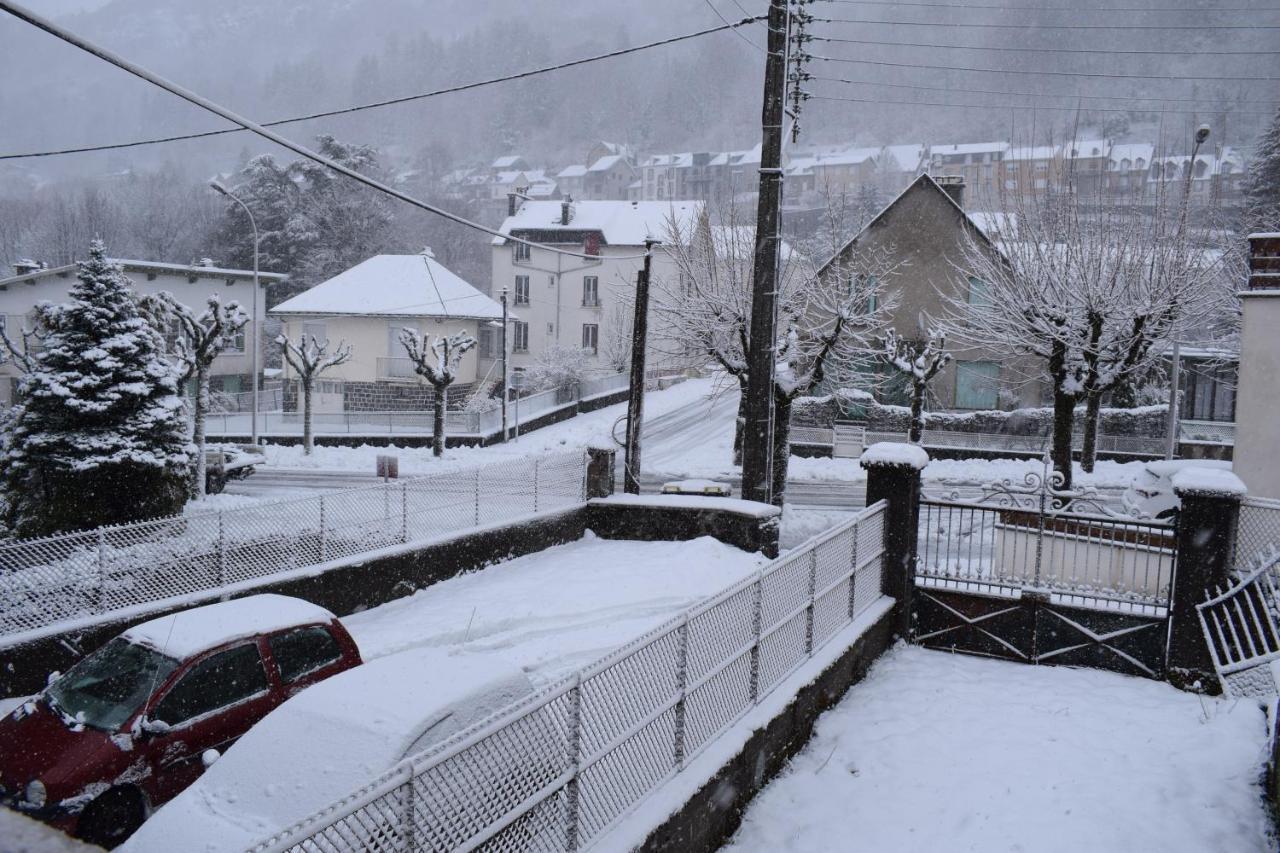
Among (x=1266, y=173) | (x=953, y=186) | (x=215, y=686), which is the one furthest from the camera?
(x=1266, y=173)

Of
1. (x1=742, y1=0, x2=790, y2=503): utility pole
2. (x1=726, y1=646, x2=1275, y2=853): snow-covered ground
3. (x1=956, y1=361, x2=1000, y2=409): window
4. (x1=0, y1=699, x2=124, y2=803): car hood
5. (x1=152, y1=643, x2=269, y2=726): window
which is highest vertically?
(x1=742, y1=0, x2=790, y2=503): utility pole

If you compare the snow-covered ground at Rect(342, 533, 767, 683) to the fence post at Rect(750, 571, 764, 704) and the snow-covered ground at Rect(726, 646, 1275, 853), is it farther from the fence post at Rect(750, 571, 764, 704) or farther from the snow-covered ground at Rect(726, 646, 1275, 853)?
the snow-covered ground at Rect(726, 646, 1275, 853)

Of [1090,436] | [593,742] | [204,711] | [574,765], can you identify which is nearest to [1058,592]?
[593,742]

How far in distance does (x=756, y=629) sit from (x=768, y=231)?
550 centimetres

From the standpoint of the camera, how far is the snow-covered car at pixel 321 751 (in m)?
4.43

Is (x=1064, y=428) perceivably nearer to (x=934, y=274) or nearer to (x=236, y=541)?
(x=934, y=274)

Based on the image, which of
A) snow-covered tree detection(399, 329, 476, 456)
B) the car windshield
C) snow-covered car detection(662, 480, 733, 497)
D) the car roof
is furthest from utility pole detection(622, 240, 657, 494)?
snow-covered tree detection(399, 329, 476, 456)

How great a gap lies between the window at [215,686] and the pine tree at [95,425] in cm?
959

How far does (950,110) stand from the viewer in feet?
490

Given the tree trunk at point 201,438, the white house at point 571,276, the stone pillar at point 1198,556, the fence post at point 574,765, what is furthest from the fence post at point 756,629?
the white house at point 571,276

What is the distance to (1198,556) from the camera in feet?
28.9

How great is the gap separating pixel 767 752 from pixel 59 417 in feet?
45.4

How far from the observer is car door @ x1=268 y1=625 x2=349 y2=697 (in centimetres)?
688

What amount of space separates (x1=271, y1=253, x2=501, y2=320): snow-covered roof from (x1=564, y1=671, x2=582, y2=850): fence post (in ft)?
120
